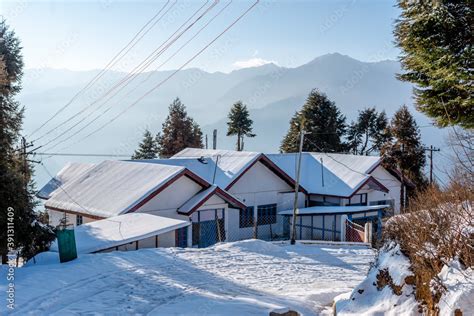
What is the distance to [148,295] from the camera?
10859 mm

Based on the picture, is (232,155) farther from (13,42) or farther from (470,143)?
(470,143)

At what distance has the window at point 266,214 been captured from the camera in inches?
1120

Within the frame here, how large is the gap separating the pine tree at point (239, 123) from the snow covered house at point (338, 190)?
17.7 m

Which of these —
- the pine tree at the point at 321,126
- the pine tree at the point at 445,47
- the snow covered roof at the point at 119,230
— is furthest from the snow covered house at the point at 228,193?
the pine tree at the point at 321,126

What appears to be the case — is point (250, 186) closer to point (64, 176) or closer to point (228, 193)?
point (228, 193)

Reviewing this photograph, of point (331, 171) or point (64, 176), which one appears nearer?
point (64, 176)

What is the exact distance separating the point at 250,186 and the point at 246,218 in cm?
202

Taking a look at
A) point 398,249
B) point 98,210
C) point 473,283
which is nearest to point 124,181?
point 98,210

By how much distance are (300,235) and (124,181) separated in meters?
10.5

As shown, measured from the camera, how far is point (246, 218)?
27641 mm

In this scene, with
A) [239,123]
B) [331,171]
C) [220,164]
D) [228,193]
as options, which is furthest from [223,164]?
[239,123]

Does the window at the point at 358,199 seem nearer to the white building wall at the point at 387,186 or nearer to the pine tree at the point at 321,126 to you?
the white building wall at the point at 387,186

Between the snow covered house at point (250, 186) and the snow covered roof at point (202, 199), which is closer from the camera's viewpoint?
the snow covered roof at point (202, 199)

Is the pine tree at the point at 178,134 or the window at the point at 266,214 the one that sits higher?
the pine tree at the point at 178,134
